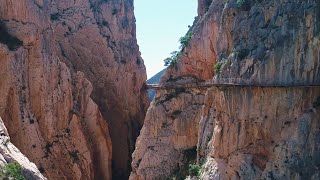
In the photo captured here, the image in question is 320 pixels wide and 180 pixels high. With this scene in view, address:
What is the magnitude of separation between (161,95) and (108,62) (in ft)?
60.4

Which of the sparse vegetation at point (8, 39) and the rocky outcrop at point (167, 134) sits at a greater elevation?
the sparse vegetation at point (8, 39)

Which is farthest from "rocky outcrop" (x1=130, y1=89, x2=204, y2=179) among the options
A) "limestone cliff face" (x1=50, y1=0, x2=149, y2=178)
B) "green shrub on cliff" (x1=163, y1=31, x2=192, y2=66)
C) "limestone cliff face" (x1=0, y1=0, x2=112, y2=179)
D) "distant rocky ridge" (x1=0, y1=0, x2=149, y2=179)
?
"limestone cliff face" (x1=50, y1=0, x2=149, y2=178)

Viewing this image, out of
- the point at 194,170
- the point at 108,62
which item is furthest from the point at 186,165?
the point at 108,62

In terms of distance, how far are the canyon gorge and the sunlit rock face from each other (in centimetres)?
8

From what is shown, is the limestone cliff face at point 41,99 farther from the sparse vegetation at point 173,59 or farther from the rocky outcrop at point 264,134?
the rocky outcrop at point 264,134

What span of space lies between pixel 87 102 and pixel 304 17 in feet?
102

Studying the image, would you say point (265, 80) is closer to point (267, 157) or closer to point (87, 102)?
point (267, 157)

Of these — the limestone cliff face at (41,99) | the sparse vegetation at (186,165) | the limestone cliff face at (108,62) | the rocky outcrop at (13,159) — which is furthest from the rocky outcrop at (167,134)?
the rocky outcrop at (13,159)

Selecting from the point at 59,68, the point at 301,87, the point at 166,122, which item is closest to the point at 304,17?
the point at 301,87

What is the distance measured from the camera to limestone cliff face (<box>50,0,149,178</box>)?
6525cm

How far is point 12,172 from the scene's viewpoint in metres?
27.5

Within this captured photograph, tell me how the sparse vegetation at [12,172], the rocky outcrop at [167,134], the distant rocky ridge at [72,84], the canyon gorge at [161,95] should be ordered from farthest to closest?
the distant rocky ridge at [72,84], the rocky outcrop at [167,134], the canyon gorge at [161,95], the sparse vegetation at [12,172]

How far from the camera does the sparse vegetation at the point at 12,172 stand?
27.3 meters

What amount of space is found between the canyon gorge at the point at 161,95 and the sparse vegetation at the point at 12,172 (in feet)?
0.91
